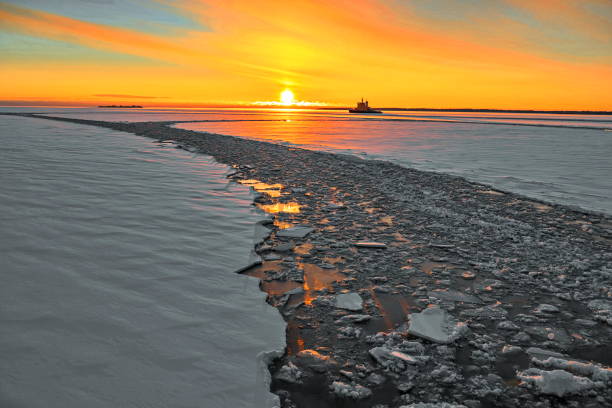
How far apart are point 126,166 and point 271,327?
715 centimetres

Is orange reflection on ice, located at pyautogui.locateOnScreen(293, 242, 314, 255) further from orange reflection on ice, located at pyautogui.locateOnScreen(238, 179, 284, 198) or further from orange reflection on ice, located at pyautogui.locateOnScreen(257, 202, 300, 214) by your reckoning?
orange reflection on ice, located at pyautogui.locateOnScreen(238, 179, 284, 198)

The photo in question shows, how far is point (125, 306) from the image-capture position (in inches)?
107

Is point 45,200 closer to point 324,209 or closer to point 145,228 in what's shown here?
point 145,228

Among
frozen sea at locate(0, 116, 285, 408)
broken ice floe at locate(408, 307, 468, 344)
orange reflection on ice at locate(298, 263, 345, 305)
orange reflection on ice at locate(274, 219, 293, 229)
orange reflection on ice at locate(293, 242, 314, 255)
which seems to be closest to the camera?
frozen sea at locate(0, 116, 285, 408)

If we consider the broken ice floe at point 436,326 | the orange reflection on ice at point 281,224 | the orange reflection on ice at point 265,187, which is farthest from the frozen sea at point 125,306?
the orange reflection on ice at point 265,187

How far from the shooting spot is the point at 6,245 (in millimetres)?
3342

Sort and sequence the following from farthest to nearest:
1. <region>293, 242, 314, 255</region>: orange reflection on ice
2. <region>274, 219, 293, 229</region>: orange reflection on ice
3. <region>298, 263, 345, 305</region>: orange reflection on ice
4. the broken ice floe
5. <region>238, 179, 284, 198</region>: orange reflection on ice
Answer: <region>238, 179, 284, 198</region>: orange reflection on ice < <region>274, 219, 293, 229</region>: orange reflection on ice < <region>293, 242, 314, 255</region>: orange reflection on ice < <region>298, 263, 345, 305</region>: orange reflection on ice < the broken ice floe

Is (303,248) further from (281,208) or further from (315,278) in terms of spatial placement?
(281,208)

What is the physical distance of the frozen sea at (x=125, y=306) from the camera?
197 centimetres

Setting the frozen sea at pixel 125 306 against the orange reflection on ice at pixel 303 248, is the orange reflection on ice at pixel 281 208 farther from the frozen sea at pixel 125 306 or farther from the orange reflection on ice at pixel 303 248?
the orange reflection on ice at pixel 303 248

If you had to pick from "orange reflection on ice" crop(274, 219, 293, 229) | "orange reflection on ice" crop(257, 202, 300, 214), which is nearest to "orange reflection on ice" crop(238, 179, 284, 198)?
"orange reflection on ice" crop(257, 202, 300, 214)

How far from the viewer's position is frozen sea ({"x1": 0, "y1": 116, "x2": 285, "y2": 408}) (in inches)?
77.6

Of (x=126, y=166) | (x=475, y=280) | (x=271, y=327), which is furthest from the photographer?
(x=126, y=166)

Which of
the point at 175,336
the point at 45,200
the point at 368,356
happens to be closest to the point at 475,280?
the point at 368,356
